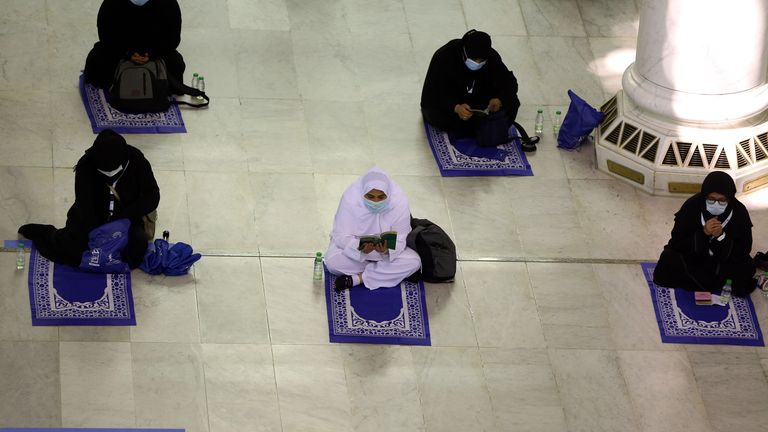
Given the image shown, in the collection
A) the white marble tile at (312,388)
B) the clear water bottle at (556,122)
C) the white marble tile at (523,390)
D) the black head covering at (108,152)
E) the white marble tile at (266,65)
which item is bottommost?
the clear water bottle at (556,122)

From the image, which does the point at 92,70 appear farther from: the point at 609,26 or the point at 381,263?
the point at 609,26

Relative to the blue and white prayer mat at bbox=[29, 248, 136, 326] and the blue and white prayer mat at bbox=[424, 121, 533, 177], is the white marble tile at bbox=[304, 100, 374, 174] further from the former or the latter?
the blue and white prayer mat at bbox=[29, 248, 136, 326]

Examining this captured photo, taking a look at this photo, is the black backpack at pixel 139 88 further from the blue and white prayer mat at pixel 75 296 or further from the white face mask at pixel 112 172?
the blue and white prayer mat at pixel 75 296

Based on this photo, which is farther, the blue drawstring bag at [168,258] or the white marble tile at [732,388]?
the blue drawstring bag at [168,258]

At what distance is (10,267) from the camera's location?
25.1ft

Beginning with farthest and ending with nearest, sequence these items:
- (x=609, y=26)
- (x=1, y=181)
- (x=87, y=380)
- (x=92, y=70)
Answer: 1. (x=609, y=26)
2. (x=92, y=70)
3. (x=1, y=181)
4. (x=87, y=380)

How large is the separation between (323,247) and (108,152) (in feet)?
4.48

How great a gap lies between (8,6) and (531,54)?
12.1 feet

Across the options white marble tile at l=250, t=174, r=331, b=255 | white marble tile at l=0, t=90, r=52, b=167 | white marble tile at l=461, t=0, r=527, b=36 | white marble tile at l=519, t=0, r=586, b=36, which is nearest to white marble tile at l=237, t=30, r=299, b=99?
white marble tile at l=250, t=174, r=331, b=255

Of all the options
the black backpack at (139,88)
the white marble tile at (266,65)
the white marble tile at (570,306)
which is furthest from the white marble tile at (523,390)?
the black backpack at (139,88)

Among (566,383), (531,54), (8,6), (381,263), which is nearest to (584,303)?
(566,383)

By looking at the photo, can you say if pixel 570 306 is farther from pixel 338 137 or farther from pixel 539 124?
pixel 338 137

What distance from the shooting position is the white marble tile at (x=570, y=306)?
7.67 m

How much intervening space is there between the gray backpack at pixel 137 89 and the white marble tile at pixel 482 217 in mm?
1894
